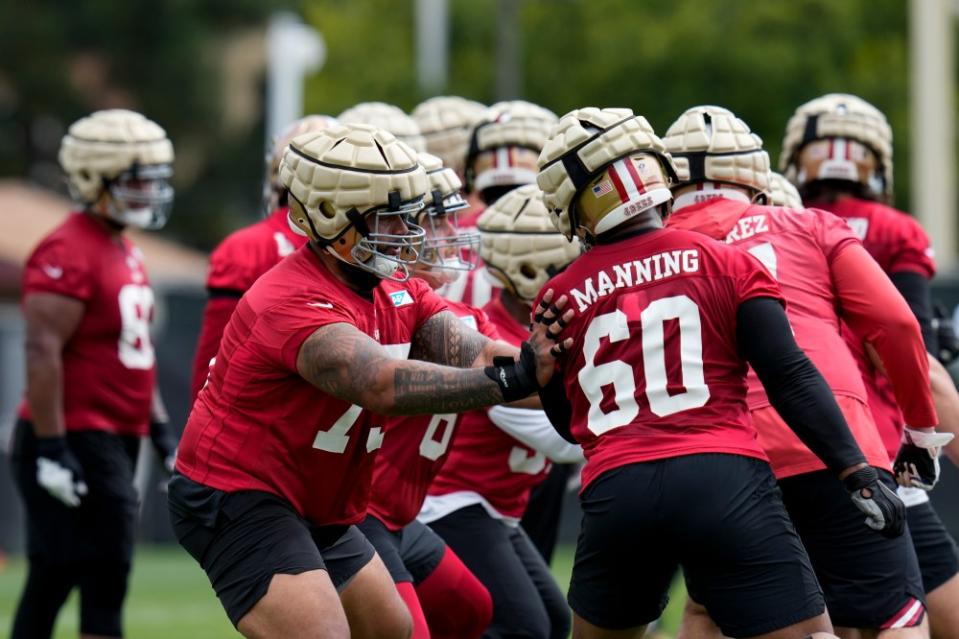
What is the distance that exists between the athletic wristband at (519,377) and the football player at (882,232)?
1373 mm

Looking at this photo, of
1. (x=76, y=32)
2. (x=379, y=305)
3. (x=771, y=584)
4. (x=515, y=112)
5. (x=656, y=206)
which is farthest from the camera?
(x=76, y=32)

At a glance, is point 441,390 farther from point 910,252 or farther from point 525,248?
point 910,252

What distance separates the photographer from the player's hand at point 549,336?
444 cm

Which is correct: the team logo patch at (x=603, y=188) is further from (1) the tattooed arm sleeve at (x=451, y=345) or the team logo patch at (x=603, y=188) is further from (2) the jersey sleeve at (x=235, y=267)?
(2) the jersey sleeve at (x=235, y=267)

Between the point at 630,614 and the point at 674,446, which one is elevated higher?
the point at 674,446

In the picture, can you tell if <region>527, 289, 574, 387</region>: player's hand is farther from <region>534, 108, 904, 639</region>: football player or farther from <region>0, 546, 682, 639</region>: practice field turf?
<region>0, 546, 682, 639</region>: practice field turf

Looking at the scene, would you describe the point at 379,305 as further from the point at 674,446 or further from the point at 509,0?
the point at 509,0

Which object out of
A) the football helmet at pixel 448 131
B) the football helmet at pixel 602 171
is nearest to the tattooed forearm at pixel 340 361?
the football helmet at pixel 602 171

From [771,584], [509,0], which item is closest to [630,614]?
[771,584]

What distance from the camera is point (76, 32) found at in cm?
3453

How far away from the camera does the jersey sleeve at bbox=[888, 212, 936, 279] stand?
587cm

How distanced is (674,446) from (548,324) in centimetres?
48

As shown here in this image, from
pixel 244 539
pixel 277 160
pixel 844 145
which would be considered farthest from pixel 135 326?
pixel 844 145

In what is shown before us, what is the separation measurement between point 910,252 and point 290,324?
2424 millimetres
